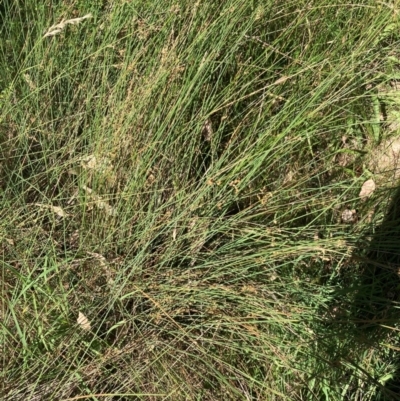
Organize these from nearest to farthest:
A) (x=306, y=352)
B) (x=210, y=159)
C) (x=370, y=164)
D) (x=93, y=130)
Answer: (x=306, y=352)
(x=93, y=130)
(x=210, y=159)
(x=370, y=164)

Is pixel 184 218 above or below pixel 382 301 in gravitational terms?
above

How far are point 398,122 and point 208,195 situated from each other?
936 mm

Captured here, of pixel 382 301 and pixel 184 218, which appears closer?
pixel 184 218

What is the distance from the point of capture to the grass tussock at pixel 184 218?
1616 millimetres

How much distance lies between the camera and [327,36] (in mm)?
1946

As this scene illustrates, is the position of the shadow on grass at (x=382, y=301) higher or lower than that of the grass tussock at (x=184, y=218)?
lower

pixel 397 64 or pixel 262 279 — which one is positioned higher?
pixel 397 64

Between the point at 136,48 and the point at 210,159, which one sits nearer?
the point at 136,48

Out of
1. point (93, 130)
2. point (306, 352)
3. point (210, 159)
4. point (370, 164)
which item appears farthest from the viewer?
point (370, 164)

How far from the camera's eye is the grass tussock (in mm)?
1616

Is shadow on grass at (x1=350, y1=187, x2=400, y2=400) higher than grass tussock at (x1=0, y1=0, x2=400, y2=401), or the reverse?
grass tussock at (x1=0, y1=0, x2=400, y2=401)

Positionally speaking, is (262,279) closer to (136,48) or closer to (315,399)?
(315,399)

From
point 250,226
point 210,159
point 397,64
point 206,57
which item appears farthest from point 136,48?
point 397,64

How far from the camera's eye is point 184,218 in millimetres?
1695
